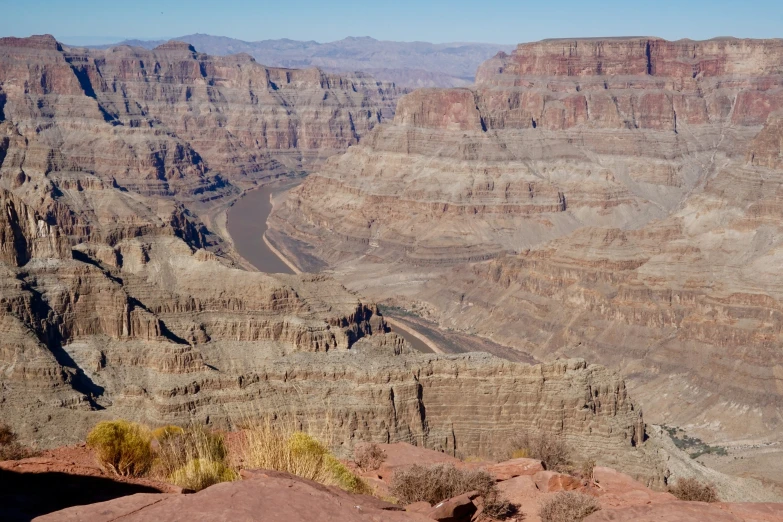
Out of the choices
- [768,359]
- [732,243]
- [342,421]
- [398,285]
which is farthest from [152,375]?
[732,243]

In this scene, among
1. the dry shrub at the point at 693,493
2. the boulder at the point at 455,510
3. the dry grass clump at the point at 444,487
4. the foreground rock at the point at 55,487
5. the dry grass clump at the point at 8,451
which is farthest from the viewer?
the dry shrub at the point at 693,493

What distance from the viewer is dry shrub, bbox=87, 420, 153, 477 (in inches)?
1235

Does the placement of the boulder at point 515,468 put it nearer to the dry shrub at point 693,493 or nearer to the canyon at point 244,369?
the dry shrub at point 693,493

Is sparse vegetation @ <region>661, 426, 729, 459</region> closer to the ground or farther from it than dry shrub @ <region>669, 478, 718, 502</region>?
closer to the ground

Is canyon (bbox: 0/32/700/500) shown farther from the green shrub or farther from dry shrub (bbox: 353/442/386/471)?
→ the green shrub

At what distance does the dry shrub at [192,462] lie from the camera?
26.9 meters

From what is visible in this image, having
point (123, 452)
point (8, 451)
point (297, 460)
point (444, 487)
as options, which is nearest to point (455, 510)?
point (444, 487)

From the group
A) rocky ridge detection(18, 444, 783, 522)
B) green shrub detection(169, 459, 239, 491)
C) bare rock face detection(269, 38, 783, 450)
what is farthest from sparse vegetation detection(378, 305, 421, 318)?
green shrub detection(169, 459, 239, 491)

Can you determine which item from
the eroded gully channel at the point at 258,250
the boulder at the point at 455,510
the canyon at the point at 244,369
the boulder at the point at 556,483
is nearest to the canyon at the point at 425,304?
the canyon at the point at 244,369

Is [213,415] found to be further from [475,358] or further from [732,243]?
[732,243]

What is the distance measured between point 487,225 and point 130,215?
69.7 meters

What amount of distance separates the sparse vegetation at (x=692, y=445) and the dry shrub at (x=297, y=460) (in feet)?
169

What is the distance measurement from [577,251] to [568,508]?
300 feet

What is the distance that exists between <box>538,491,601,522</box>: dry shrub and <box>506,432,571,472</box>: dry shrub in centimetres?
1267
